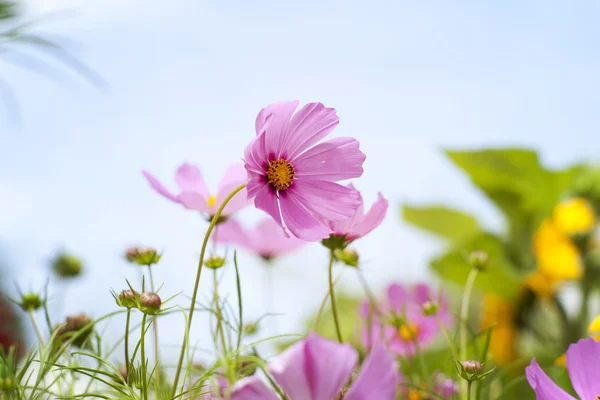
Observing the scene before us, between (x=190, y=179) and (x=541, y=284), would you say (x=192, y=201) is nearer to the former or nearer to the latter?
(x=190, y=179)

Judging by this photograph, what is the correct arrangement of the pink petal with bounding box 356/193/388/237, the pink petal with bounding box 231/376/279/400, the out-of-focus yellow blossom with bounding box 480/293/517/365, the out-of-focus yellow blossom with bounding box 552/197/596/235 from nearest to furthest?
the pink petal with bounding box 231/376/279/400 → the pink petal with bounding box 356/193/388/237 → the out-of-focus yellow blossom with bounding box 552/197/596/235 → the out-of-focus yellow blossom with bounding box 480/293/517/365

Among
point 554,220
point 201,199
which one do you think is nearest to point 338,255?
point 201,199

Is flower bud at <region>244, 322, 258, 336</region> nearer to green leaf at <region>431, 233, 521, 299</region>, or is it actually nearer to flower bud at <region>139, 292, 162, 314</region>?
flower bud at <region>139, 292, 162, 314</region>

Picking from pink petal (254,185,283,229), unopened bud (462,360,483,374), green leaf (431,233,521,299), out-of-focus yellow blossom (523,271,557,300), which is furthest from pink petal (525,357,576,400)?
out-of-focus yellow blossom (523,271,557,300)

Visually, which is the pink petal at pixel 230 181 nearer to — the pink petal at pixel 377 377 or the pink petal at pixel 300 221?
the pink petal at pixel 300 221

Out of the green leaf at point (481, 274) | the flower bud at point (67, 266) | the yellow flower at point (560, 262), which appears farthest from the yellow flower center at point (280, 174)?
the yellow flower at point (560, 262)

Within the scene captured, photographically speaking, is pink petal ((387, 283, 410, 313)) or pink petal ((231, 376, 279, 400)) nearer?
pink petal ((231, 376, 279, 400))

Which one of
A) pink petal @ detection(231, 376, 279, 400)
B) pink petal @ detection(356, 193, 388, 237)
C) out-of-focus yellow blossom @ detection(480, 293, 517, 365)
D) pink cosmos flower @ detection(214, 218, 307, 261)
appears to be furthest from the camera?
out-of-focus yellow blossom @ detection(480, 293, 517, 365)
